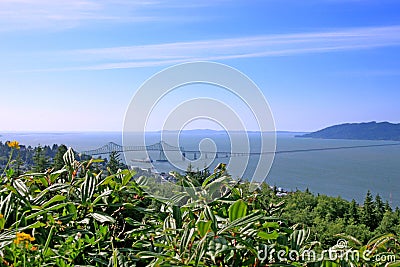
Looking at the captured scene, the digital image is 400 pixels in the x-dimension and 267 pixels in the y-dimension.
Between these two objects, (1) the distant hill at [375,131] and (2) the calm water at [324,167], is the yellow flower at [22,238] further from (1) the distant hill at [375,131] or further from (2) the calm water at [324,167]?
(1) the distant hill at [375,131]

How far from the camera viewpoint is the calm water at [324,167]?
4.19 ft

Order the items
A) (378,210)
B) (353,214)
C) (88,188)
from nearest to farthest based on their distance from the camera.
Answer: (88,188)
(353,214)
(378,210)

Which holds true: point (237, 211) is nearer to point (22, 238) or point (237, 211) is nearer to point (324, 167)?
point (22, 238)

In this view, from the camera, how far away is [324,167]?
2866cm

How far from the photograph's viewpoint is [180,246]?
786 millimetres

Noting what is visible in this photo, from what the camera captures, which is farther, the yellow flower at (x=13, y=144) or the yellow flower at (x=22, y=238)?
the yellow flower at (x=13, y=144)

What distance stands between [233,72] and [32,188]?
667 millimetres

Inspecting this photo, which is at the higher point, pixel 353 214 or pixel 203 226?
pixel 203 226

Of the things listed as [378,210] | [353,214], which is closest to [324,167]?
[378,210]

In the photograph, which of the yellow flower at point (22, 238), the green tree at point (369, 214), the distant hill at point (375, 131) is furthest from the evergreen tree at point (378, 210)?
the distant hill at point (375, 131)

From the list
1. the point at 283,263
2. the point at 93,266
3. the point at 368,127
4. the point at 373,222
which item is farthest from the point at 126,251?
the point at 368,127

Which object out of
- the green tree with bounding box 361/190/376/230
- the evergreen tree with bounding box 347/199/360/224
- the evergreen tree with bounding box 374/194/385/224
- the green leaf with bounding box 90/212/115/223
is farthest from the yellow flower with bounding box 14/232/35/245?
the evergreen tree with bounding box 374/194/385/224

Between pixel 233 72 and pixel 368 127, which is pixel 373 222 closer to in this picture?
pixel 233 72

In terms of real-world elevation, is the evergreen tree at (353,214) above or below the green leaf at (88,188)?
below
